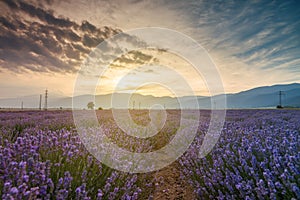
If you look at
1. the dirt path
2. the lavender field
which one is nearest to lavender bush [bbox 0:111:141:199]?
the lavender field

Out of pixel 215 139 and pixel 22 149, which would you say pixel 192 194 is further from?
pixel 22 149

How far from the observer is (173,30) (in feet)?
16.6

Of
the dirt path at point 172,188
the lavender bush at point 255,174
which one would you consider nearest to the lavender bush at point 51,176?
the dirt path at point 172,188

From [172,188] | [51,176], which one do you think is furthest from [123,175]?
[172,188]

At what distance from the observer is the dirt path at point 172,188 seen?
107 inches

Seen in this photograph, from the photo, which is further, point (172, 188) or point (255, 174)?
point (172, 188)

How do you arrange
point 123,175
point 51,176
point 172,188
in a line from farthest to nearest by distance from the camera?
point 172,188 < point 123,175 < point 51,176

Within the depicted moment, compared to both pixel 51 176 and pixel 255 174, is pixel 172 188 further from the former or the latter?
pixel 51 176

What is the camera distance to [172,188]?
3027 mm

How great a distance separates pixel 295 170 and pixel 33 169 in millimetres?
2111

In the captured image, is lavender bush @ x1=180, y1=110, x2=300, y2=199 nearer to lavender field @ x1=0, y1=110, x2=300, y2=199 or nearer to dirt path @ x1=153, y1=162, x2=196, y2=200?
lavender field @ x1=0, y1=110, x2=300, y2=199

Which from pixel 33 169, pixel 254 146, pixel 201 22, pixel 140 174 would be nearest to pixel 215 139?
pixel 254 146

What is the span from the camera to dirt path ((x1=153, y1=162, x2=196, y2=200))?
2727mm

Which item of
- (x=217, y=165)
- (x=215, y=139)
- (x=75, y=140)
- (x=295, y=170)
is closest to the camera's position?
(x=295, y=170)
